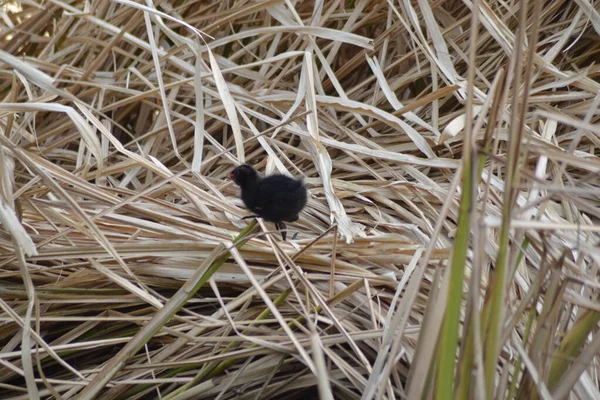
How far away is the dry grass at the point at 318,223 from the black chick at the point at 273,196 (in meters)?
0.08

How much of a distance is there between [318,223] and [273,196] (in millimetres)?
325

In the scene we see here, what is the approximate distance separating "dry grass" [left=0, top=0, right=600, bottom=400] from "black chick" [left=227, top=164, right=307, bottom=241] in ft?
0.25

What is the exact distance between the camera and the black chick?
2.03 metres

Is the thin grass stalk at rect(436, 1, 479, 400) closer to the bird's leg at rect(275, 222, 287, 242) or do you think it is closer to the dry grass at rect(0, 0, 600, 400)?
the dry grass at rect(0, 0, 600, 400)

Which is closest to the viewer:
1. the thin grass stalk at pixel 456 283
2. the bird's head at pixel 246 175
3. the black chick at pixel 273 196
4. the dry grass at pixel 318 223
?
the thin grass stalk at pixel 456 283

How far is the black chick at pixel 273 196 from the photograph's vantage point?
6.66ft

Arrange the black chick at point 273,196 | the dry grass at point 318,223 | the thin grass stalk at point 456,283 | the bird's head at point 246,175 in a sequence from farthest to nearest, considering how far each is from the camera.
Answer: the bird's head at point 246,175, the black chick at point 273,196, the dry grass at point 318,223, the thin grass stalk at point 456,283

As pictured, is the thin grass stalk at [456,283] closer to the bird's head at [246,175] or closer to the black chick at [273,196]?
the black chick at [273,196]

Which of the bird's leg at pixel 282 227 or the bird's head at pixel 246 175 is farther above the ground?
the bird's head at pixel 246 175

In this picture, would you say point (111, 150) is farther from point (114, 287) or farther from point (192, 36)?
point (114, 287)

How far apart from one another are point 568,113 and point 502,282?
1.60 metres

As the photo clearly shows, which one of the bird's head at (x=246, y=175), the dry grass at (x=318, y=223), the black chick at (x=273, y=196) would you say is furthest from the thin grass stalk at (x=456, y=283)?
the bird's head at (x=246, y=175)

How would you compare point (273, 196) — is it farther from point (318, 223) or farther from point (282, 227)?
point (318, 223)

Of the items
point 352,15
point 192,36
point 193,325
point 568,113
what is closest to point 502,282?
point 193,325
